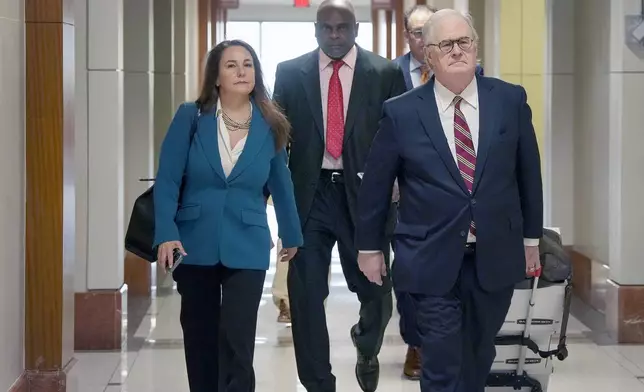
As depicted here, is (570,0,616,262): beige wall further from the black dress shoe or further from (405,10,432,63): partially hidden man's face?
the black dress shoe

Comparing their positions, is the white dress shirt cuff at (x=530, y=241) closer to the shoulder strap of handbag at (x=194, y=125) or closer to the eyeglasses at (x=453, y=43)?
the eyeglasses at (x=453, y=43)

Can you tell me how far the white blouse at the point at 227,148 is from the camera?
15.1 ft

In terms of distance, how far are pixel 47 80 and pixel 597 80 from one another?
13.4ft

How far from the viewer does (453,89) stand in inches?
163

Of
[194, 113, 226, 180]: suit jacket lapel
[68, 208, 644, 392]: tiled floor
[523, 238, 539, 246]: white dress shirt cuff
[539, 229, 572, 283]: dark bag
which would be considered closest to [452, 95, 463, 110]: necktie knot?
[523, 238, 539, 246]: white dress shirt cuff

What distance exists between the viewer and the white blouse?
15.1 feet

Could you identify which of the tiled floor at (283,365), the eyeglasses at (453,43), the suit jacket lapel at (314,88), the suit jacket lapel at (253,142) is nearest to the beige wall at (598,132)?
the tiled floor at (283,365)

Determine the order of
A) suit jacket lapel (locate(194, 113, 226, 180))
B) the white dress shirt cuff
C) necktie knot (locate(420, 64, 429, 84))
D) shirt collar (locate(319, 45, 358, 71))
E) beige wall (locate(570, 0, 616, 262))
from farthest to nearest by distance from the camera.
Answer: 1. beige wall (locate(570, 0, 616, 262))
2. necktie knot (locate(420, 64, 429, 84))
3. shirt collar (locate(319, 45, 358, 71))
4. suit jacket lapel (locate(194, 113, 226, 180))
5. the white dress shirt cuff

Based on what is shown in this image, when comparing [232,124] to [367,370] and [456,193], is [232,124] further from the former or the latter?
[367,370]

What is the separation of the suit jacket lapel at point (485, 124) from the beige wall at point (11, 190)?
7.01ft

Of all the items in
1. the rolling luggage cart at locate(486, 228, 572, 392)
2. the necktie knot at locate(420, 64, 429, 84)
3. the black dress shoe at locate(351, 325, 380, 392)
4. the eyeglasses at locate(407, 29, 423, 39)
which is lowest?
the black dress shoe at locate(351, 325, 380, 392)

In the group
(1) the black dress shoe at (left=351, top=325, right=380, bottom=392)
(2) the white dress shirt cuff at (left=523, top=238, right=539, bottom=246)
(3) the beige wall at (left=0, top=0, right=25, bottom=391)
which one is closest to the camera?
(2) the white dress shirt cuff at (left=523, top=238, right=539, bottom=246)

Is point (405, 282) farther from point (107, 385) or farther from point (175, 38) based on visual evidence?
point (175, 38)

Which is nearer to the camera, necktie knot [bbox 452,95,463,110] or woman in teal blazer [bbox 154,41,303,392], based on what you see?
necktie knot [bbox 452,95,463,110]
